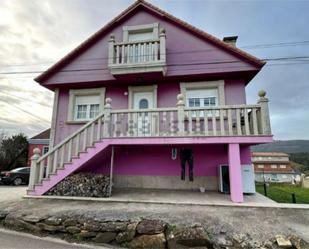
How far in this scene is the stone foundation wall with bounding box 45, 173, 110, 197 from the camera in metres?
6.11

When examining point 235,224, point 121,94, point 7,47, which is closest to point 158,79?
point 121,94

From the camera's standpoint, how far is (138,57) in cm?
720

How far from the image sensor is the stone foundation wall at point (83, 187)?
6.11 meters

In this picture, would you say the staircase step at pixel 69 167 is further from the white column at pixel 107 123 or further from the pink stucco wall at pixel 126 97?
the pink stucco wall at pixel 126 97

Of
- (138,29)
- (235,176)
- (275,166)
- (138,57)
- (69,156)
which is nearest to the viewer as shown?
(235,176)

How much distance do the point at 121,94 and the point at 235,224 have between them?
6.48 metres

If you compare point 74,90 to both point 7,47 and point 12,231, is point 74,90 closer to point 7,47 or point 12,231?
point 7,47

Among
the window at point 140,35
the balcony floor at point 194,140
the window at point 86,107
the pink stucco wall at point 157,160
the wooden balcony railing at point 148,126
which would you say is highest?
the window at point 140,35

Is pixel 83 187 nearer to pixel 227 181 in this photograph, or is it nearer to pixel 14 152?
pixel 227 181

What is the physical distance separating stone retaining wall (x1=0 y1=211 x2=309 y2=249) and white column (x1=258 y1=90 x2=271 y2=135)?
9.52 ft

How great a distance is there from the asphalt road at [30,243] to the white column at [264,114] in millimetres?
5196

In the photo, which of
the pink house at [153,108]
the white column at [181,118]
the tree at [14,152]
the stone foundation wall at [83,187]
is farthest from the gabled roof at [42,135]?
the white column at [181,118]

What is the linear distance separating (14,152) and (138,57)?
67.4ft

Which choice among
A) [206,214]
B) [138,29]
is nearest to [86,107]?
[138,29]
